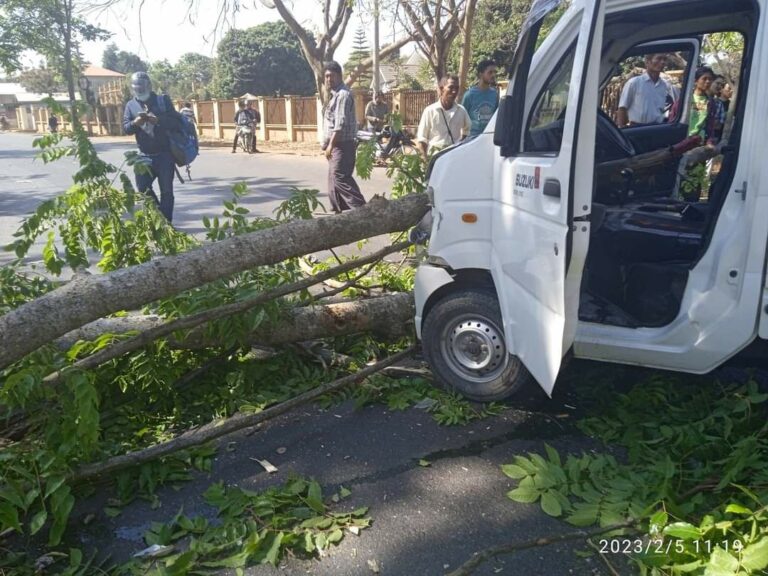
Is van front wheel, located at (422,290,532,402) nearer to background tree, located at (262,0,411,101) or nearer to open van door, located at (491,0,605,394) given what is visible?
open van door, located at (491,0,605,394)

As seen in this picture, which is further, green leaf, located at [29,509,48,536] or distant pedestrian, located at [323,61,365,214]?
distant pedestrian, located at [323,61,365,214]

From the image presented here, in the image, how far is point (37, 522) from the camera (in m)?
Result: 2.63

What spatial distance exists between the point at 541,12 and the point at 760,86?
1055 millimetres

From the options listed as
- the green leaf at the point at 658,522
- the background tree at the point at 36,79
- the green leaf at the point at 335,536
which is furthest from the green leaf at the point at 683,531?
the background tree at the point at 36,79

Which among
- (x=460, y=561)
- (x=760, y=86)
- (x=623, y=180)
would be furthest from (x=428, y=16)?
(x=460, y=561)

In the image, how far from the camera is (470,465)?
3232 millimetres

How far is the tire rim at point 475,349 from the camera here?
3.70 m

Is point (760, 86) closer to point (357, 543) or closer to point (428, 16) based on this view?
point (357, 543)

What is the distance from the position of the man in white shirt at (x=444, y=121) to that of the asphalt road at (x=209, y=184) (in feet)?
6.00

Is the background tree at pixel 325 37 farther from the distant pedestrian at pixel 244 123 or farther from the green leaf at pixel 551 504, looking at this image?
the green leaf at pixel 551 504

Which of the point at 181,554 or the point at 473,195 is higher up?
the point at 473,195

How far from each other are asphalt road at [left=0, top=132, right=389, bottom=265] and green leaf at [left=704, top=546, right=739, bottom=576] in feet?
22.0

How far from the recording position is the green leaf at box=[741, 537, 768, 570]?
2156mm

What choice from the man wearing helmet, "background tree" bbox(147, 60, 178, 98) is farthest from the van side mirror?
"background tree" bbox(147, 60, 178, 98)
